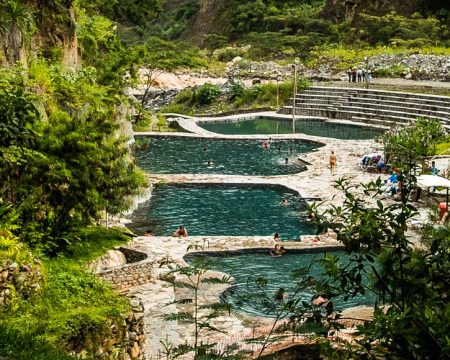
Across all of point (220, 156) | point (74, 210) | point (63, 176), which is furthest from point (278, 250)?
point (220, 156)

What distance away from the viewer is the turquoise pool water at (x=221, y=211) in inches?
910

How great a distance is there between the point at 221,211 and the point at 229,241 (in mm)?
4660

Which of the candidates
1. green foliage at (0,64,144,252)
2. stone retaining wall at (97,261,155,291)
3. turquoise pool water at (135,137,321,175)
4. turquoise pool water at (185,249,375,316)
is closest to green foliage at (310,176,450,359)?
green foliage at (0,64,144,252)

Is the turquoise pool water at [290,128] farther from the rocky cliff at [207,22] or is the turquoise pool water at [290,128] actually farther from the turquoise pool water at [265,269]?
the rocky cliff at [207,22]

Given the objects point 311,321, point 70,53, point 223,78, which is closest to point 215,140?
point 70,53

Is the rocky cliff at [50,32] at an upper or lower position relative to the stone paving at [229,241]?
upper

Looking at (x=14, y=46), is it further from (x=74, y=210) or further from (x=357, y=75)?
(x=357, y=75)

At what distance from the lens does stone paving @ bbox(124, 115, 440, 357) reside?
47.4ft

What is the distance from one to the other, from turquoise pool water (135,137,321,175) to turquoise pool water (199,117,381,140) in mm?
3858

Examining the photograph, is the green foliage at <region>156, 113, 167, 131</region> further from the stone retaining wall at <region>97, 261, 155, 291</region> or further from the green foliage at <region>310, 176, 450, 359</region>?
the green foliage at <region>310, 176, 450, 359</region>

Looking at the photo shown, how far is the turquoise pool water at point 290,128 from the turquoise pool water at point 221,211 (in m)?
14.7

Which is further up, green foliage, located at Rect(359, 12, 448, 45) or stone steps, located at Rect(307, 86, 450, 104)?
green foliage, located at Rect(359, 12, 448, 45)

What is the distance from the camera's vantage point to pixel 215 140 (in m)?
40.0

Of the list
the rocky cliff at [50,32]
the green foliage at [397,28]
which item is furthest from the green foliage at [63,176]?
the green foliage at [397,28]
